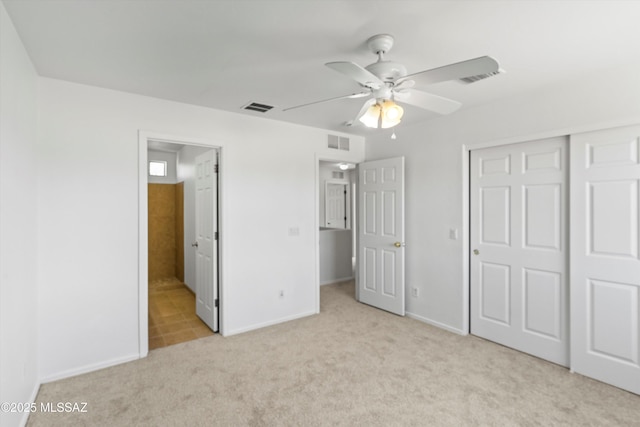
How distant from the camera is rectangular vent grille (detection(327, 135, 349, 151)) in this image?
436cm

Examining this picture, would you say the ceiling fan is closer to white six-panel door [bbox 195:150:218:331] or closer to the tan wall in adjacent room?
white six-panel door [bbox 195:150:218:331]

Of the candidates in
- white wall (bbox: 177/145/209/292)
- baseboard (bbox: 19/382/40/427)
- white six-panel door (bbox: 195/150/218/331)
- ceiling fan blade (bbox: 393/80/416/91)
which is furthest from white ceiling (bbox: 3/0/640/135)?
baseboard (bbox: 19/382/40/427)

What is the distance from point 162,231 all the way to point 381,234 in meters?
4.16

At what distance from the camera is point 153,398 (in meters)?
2.37

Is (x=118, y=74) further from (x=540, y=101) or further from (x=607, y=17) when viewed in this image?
(x=540, y=101)

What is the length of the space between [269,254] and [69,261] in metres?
1.91

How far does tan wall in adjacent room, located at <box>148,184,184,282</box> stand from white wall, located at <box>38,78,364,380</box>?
10.1 ft

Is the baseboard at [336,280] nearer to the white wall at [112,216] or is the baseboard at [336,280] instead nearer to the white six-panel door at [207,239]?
the white wall at [112,216]

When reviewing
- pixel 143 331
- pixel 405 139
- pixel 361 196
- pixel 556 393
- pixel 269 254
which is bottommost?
pixel 556 393

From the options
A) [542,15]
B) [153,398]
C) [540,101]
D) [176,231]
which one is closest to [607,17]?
Result: [542,15]

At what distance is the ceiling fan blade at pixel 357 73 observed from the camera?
160 centimetres

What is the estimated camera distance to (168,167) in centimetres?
591

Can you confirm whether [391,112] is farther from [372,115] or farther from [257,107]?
[257,107]

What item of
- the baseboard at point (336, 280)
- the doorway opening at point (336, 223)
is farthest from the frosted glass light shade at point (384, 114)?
the baseboard at point (336, 280)
